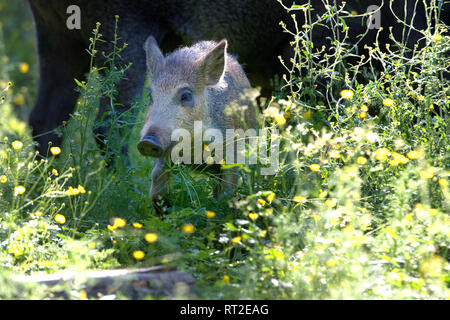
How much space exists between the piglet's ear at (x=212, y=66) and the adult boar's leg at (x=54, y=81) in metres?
1.62

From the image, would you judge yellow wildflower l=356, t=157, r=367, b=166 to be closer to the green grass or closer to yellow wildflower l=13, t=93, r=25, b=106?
the green grass

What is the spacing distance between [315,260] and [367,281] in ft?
0.75

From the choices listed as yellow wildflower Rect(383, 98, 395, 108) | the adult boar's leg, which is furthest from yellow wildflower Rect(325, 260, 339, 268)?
the adult boar's leg

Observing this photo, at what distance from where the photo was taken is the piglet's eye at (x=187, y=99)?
4.08m

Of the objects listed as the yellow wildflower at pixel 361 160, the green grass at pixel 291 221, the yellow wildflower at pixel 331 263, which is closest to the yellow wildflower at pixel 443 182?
the green grass at pixel 291 221

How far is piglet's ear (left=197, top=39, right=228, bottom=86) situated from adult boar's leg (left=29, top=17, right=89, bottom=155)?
5.31ft

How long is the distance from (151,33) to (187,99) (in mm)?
1190

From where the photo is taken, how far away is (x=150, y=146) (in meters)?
3.69

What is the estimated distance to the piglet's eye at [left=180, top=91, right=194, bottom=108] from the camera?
13.4 feet

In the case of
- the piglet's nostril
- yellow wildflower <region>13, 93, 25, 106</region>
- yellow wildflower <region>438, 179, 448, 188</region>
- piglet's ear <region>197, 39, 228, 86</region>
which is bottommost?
yellow wildflower <region>438, 179, 448, 188</region>

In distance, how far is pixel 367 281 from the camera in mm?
2623

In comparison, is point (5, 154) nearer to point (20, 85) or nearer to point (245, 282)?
point (245, 282)

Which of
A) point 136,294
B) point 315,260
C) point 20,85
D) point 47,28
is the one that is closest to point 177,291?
point 136,294

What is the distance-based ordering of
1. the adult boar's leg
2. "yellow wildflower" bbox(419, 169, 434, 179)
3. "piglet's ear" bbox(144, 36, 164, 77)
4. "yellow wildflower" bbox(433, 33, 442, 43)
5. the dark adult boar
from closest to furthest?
"yellow wildflower" bbox(419, 169, 434, 179), "yellow wildflower" bbox(433, 33, 442, 43), "piglet's ear" bbox(144, 36, 164, 77), the dark adult boar, the adult boar's leg
